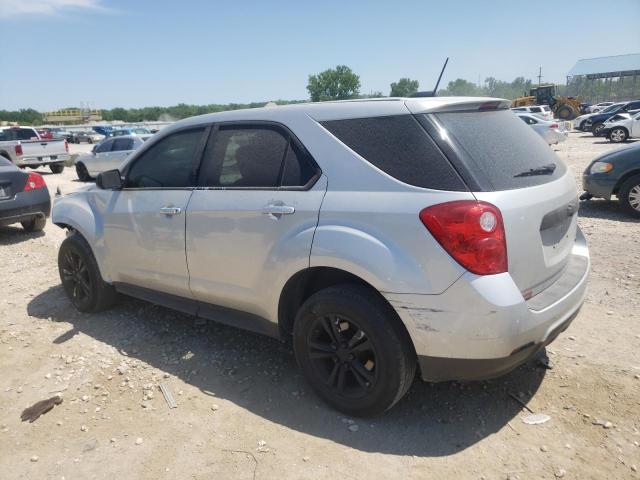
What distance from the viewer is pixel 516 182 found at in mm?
2506

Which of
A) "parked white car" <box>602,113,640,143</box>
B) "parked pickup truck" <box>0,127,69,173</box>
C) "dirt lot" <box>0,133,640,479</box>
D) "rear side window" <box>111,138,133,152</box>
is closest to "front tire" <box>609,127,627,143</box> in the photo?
"parked white car" <box>602,113,640,143</box>

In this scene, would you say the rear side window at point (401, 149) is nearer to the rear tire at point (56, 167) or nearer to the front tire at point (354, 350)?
the front tire at point (354, 350)

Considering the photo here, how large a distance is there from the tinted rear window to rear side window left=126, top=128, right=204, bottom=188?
1841mm

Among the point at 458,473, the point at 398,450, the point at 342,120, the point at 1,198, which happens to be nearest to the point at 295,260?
the point at 342,120

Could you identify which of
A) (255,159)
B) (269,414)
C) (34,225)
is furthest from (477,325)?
(34,225)

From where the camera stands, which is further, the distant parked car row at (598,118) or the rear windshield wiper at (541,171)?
the distant parked car row at (598,118)

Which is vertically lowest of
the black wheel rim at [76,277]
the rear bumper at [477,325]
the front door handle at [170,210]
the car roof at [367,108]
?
the black wheel rim at [76,277]

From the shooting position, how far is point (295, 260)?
2.81 m

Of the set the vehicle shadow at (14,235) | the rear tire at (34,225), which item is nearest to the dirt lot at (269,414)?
the vehicle shadow at (14,235)

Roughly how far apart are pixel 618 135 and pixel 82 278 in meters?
24.3

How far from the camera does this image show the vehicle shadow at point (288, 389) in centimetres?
270

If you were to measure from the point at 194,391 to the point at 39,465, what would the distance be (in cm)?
95

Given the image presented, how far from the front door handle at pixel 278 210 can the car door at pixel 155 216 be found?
2.62 feet

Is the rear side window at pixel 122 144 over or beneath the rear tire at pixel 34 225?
over
